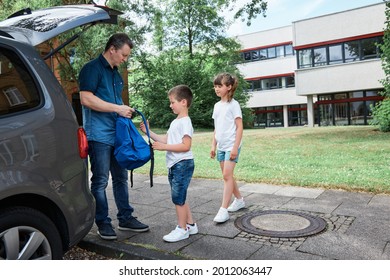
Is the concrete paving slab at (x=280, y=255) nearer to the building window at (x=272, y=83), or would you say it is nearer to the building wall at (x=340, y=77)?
the building wall at (x=340, y=77)

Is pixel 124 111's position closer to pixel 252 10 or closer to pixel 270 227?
pixel 270 227

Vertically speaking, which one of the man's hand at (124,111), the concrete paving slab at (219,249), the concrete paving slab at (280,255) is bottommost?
the concrete paving slab at (280,255)

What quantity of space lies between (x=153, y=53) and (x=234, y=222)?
3236 centimetres

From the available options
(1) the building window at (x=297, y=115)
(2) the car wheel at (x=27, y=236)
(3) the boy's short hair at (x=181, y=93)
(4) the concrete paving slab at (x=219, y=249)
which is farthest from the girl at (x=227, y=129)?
(1) the building window at (x=297, y=115)

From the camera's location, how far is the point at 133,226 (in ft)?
13.0

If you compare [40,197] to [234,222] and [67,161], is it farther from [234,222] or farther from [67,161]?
[234,222]

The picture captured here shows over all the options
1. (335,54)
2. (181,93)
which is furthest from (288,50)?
(181,93)

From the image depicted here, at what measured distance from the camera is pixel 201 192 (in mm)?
5840

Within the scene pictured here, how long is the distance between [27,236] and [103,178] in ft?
4.09

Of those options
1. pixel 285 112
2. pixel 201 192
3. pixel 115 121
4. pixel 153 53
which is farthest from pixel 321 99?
pixel 115 121

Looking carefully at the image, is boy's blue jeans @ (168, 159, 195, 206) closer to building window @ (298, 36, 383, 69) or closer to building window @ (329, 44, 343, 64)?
building window @ (298, 36, 383, 69)

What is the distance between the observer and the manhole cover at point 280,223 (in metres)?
3.72

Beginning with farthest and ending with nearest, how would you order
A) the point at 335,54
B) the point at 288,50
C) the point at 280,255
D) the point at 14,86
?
1. the point at 288,50
2. the point at 335,54
3. the point at 280,255
4. the point at 14,86

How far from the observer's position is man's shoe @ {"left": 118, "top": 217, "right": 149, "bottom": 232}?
3936mm
